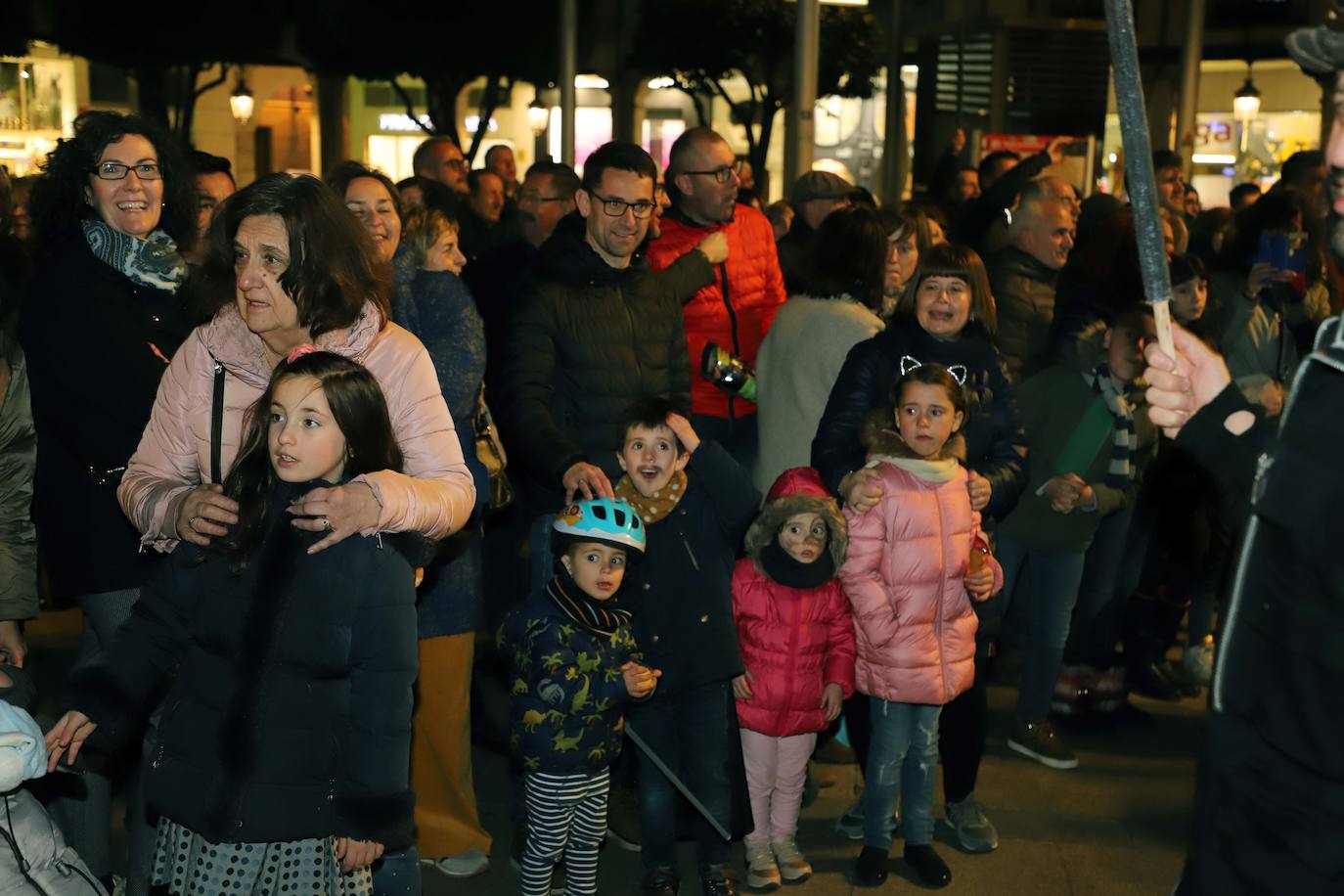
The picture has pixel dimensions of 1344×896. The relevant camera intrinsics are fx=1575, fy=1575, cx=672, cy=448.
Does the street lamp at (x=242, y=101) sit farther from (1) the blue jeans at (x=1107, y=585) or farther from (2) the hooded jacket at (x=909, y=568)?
(2) the hooded jacket at (x=909, y=568)

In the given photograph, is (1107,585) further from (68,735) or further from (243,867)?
(68,735)

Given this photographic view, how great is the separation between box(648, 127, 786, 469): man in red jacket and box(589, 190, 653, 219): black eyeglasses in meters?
0.90

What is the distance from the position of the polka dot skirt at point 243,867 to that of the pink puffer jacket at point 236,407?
0.76 m

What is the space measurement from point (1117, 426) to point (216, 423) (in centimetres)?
391

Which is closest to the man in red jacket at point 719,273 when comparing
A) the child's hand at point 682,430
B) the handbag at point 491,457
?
the handbag at point 491,457

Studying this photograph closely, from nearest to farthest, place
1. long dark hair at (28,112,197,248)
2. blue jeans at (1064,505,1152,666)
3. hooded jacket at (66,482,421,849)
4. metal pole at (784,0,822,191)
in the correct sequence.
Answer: hooded jacket at (66,482,421,849) → long dark hair at (28,112,197,248) → blue jeans at (1064,505,1152,666) → metal pole at (784,0,822,191)

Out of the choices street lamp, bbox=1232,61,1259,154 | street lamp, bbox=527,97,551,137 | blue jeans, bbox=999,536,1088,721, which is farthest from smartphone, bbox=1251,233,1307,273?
street lamp, bbox=527,97,551,137

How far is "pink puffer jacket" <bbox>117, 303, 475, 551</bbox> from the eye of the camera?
3969mm

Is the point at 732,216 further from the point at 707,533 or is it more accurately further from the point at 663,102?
the point at 663,102

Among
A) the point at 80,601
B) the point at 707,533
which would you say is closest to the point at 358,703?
the point at 80,601

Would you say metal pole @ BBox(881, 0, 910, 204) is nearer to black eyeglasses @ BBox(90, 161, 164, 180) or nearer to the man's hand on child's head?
the man's hand on child's head

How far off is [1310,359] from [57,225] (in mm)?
3599

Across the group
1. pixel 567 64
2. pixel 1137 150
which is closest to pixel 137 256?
pixel 1137 150

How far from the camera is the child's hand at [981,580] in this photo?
529 centimetres
